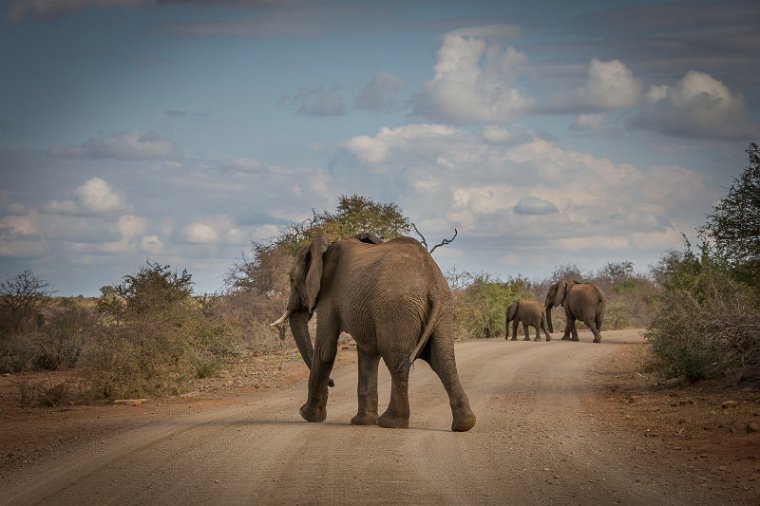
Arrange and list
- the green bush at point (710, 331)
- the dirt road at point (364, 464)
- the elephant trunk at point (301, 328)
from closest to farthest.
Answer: the dirt road at point (364, 464)
the elephant trunk at point (301, 328)
the green bush at point (710, 331)

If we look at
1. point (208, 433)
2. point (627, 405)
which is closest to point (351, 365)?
point (627, 405)

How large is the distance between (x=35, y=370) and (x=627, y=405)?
18272 millimetres

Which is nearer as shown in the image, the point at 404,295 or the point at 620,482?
the point at 620,482

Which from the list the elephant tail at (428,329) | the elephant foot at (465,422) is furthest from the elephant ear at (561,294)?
the elephant foot at (465,422)

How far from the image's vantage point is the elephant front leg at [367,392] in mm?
13312

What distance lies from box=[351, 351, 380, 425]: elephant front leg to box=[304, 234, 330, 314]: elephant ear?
1.12 m

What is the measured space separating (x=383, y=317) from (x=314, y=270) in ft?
6.07

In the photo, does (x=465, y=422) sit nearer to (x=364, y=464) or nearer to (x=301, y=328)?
(x=364, y=464)

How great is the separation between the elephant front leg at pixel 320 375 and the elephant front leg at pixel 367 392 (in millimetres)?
470

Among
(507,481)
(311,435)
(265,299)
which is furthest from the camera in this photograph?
(265,299)

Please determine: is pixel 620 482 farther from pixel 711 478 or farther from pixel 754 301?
pixel 754 301

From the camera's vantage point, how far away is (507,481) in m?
9.19

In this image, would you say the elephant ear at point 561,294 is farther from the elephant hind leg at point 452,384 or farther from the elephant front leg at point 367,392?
the elephant hind leg at point 452,384

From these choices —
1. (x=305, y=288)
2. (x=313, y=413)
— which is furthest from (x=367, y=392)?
(x=305, y=288)
